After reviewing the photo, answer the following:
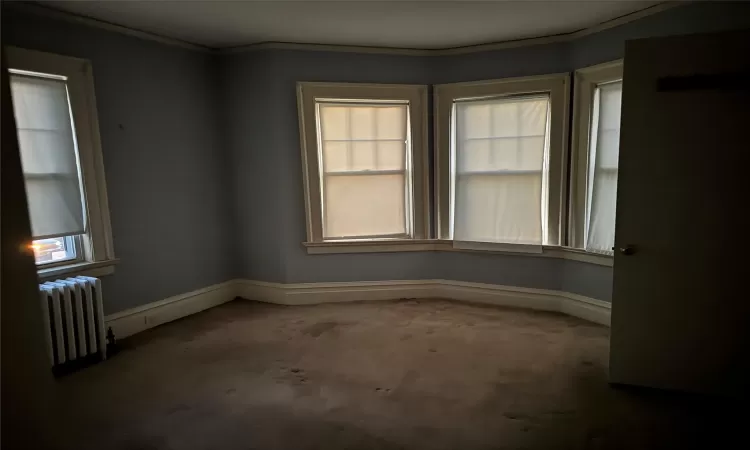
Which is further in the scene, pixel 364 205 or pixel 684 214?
pixel 364 205

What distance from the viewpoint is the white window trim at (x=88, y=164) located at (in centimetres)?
329

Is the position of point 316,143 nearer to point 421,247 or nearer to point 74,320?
point 421,247

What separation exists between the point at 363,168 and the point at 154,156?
1.85 meters

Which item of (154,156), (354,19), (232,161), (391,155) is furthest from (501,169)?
(154,156)

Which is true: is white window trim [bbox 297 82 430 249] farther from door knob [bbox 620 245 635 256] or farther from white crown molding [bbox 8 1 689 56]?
door knob [bbox 620 245 635 256]

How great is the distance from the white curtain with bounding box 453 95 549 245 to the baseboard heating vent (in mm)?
3147

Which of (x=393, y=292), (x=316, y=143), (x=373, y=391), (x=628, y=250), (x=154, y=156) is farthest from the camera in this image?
(x=393, y=292)

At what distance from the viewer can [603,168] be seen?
12.3 ft

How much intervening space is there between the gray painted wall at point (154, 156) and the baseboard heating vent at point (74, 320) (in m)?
0.38

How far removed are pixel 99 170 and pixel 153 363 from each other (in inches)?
59.7

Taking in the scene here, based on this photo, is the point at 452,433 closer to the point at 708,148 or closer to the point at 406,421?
the point at 406,421

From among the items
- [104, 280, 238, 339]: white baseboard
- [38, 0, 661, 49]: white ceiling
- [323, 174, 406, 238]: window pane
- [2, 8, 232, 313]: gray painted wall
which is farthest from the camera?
[323, 174, 406, 238]: window pane

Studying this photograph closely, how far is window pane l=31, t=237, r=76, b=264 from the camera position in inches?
133

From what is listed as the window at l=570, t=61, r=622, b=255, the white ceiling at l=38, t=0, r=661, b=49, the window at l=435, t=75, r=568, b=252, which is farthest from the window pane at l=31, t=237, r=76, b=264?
the window at l=570, t=61, r=622, b=255
